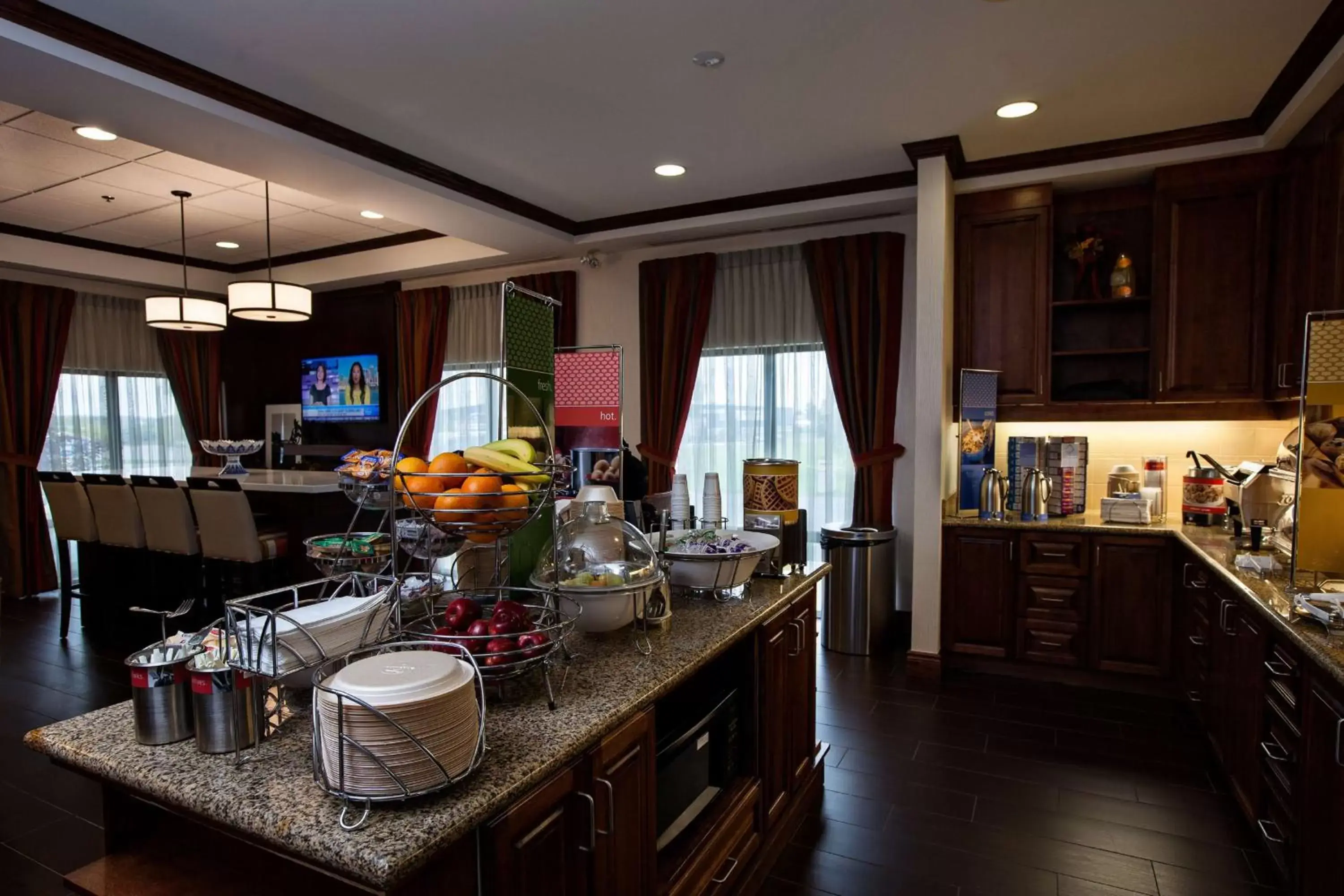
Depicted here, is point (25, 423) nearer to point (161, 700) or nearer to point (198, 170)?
point (198, 170)

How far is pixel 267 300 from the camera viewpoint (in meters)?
Answer: 4.83

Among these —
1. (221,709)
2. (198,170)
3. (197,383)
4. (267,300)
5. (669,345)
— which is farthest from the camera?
(197,383)

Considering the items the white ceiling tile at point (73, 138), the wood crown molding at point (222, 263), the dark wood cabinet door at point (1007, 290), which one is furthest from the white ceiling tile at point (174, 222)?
the dark wood cabinet door at point (1007, 290)

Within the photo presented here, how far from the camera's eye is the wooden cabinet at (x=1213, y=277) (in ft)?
12.2

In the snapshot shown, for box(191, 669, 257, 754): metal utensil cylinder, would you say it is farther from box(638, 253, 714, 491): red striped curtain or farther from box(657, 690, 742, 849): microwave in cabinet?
box(638, 253, 714, 491): red striped curtain

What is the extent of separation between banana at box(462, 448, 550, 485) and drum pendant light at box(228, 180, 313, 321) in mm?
4036

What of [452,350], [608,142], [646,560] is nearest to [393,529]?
[646,560]

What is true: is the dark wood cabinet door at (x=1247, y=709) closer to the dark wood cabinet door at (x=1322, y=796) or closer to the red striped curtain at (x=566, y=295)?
the dark wood cabinet door at (x=1322, y=796)

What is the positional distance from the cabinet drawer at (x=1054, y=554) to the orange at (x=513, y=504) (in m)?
3.33

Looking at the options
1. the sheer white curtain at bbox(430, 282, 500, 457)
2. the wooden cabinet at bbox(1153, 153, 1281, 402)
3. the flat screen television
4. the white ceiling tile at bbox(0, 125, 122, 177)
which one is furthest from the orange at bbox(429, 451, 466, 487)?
the flat screen television

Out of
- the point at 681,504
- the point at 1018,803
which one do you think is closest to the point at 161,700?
the point at 681,504

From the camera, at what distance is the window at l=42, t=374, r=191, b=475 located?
6578mm

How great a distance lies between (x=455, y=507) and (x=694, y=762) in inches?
40.1

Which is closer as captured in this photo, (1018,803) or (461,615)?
(461,615)
